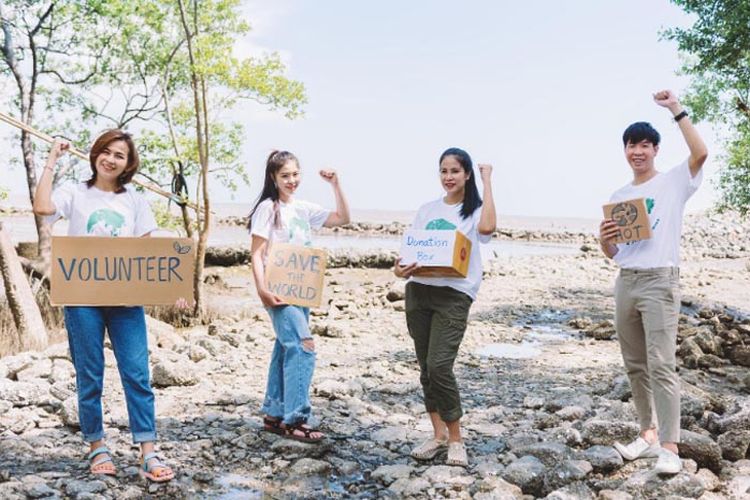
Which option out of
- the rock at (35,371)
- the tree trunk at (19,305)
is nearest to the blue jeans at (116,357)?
the rock at (35,371)

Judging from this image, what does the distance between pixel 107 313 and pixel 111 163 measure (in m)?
0.87

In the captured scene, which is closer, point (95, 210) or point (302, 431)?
point (95, 210)

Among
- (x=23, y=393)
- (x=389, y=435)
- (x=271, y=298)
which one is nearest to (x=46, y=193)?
(x=271, y=298)

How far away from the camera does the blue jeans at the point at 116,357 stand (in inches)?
169

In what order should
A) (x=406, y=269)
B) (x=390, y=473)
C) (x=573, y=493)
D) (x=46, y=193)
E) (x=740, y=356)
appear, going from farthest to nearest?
(x=740, y=356)
(x=390, y=473)
(x=406, y=269)
(x=573, y=493)
(x=46, y=193)

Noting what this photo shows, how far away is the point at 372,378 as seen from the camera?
761 cm

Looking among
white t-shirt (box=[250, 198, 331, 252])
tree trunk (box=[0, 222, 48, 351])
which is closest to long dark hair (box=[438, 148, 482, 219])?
white t-shirt (box=[250, 198, 331, 252])

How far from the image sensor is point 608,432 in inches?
203

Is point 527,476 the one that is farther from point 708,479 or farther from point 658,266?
point 658,266

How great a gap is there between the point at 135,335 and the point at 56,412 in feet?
6.67

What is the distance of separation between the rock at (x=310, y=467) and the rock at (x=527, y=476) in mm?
1161

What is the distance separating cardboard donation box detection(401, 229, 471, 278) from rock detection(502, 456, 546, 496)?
1225 millimetres

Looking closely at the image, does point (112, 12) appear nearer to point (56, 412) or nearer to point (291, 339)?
point (56, 412)

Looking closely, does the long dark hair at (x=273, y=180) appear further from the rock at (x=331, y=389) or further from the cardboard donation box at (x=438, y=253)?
the rock at (x=331, y=389)
